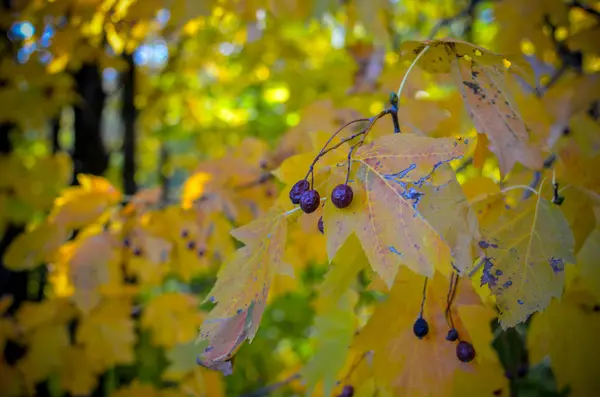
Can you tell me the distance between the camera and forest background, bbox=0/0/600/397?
0.83 m

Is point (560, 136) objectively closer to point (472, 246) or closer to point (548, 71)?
point (548, 71)

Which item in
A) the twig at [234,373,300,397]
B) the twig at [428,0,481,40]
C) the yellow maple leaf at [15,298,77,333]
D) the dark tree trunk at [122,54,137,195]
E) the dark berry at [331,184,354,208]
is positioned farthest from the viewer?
the dark tree trunk at [122,54,137,195]

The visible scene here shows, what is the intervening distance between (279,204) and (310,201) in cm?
14

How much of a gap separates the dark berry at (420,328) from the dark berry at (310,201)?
316mm

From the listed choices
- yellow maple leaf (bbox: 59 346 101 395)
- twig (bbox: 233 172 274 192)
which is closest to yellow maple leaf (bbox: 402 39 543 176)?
twig (bbox: 233 172 274 192)

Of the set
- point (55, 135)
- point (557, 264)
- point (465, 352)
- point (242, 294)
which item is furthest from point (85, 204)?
point (55, 135)

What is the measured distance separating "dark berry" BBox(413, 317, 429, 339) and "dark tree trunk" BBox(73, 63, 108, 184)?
2414 mm

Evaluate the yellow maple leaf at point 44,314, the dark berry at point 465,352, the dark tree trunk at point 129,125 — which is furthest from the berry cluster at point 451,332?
the dark tree trunk at point 129,125

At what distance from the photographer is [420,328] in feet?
2.70

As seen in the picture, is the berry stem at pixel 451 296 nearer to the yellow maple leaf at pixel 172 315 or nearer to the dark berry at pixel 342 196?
the dark berry at pixel 342 196

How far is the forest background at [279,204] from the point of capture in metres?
0.83

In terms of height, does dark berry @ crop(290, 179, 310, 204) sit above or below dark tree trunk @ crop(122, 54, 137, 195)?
above

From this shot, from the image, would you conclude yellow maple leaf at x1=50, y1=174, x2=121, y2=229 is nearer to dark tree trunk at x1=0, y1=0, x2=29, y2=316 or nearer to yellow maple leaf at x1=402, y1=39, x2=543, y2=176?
yellow maple leaf at x1=402, y1=39, x2=543, y2=176

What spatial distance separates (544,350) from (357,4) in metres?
1.04
